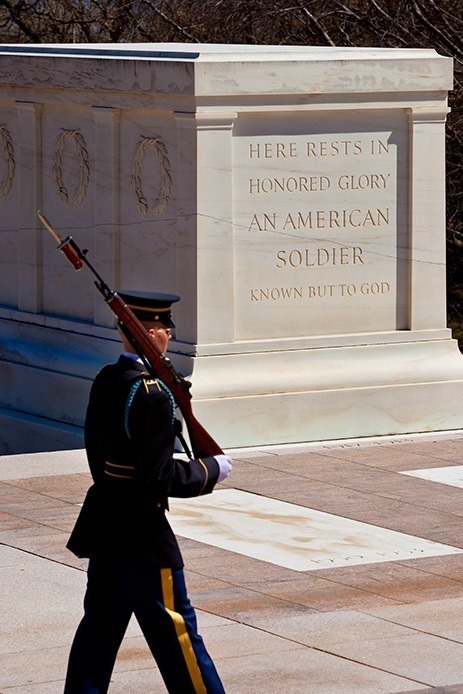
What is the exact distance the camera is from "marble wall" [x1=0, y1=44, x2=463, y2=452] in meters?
10.9

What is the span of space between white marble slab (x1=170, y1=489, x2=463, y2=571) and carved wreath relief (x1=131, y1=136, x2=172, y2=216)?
2.52 m

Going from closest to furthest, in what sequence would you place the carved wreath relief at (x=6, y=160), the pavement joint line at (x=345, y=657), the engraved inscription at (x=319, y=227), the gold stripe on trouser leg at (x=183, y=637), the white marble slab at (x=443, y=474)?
the gold stripe on trouser leg at (x=183, y=637), the pavement joint line at (x=345, y=657), the white marble slab at (x=443, y=474), the engraved inscription at (x=319, y=227), the carved wreath relief at (x=6, y=160)

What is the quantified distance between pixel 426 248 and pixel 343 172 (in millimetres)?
809

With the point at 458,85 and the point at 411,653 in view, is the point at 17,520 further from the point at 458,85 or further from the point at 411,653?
the point at 458,85

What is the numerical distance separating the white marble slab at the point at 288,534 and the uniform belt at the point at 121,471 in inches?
108

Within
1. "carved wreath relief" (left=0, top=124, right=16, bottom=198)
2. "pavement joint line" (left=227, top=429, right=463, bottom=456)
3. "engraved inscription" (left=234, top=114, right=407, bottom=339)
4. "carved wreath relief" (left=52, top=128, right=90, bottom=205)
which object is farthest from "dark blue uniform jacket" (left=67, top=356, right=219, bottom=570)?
"carved wreath relief" (left=0, top=124, right=16, bottom=198)

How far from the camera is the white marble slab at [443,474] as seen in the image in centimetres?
987

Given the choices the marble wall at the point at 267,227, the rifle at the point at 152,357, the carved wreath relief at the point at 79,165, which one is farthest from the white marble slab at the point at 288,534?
the carved wreath relief at the point at 79,165

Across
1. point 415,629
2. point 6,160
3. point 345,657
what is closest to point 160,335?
point 345,657

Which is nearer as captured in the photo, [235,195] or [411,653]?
[411,653]

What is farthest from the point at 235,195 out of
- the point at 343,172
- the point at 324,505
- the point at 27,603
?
the point at 27,603

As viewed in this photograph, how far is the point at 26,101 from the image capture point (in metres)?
12.5

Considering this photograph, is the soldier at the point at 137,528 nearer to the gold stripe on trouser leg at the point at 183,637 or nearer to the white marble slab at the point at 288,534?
the gold stripe on trouser leg at the point at 183,637

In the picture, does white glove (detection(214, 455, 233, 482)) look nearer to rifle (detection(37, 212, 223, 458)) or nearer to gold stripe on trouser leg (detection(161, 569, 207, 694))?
rifle (detection(37, 212, 223, 458))
